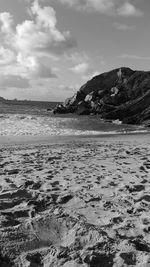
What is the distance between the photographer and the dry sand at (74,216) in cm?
358

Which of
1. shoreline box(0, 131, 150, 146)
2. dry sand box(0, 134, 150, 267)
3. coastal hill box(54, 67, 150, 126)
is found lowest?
shoreline box(0, 131, 150, 146)

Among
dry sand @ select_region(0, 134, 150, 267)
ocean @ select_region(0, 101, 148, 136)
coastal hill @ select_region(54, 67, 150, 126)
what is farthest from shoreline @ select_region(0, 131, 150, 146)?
coastal hill @ select_region(54, 67, 150, 126)

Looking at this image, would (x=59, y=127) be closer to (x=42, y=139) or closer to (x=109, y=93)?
(x=42, y=139)

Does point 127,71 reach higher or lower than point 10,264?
higher

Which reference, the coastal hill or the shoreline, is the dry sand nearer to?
the shoreline

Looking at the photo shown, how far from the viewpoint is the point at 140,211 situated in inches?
202

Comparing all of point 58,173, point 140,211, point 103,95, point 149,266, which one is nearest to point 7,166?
point 58,173

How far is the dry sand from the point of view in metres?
3.58

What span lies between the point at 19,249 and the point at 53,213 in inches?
52.9

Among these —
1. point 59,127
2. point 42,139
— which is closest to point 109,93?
point 59,127

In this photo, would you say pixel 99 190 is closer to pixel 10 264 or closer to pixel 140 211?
pixel 140 211

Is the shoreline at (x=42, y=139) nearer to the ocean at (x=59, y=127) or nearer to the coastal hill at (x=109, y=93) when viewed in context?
the ocean at (x=59, y=127)

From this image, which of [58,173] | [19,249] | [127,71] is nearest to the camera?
[19,249]

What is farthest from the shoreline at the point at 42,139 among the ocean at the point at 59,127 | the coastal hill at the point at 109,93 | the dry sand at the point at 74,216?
the coastal hill at the point at 109,93
